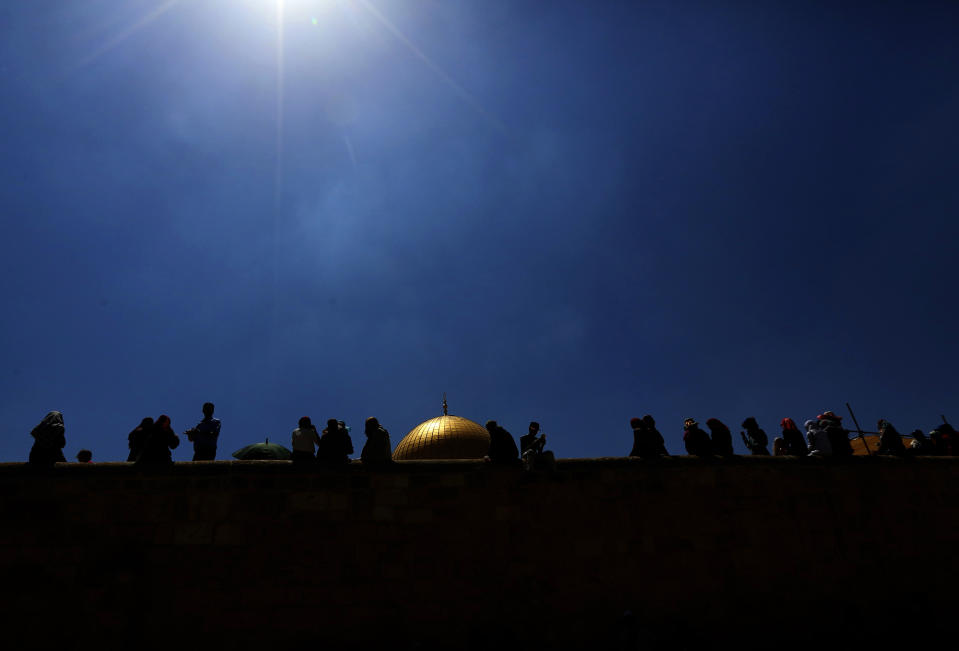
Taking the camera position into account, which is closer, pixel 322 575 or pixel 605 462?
pixel 322 575

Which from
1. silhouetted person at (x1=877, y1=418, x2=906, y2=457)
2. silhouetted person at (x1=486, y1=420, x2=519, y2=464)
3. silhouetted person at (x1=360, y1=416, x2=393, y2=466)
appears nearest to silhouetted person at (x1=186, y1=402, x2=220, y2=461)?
silhouetted person at (x1=360, y1=416, x2=393, y2=466)

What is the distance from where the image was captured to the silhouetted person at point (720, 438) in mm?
7543

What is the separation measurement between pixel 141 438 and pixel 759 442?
848 centimetres

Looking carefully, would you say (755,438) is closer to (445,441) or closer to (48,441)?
(48,441)

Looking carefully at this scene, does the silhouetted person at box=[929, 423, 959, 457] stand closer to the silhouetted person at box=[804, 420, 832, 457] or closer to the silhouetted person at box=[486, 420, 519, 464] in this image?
the silhouetted person at box=[804, 420, 832, 457]

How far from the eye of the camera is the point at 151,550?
20.5ft

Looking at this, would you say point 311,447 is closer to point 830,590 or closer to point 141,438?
point 141,438

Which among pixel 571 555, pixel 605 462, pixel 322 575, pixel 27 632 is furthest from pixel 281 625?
pixel 605 462

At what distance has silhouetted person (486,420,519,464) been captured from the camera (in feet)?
23.4

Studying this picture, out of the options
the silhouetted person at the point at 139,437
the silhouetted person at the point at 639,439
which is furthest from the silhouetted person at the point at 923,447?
the silhouetted person at the point at 139,437

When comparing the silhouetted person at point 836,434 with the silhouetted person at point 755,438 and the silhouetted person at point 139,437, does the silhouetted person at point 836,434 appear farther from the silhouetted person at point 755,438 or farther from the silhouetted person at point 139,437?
the silhouetted person at point 139,437

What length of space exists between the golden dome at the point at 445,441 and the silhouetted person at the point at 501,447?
410 inches

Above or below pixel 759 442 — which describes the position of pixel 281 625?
below

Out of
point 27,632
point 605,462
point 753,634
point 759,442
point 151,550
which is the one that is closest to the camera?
point 27,632
